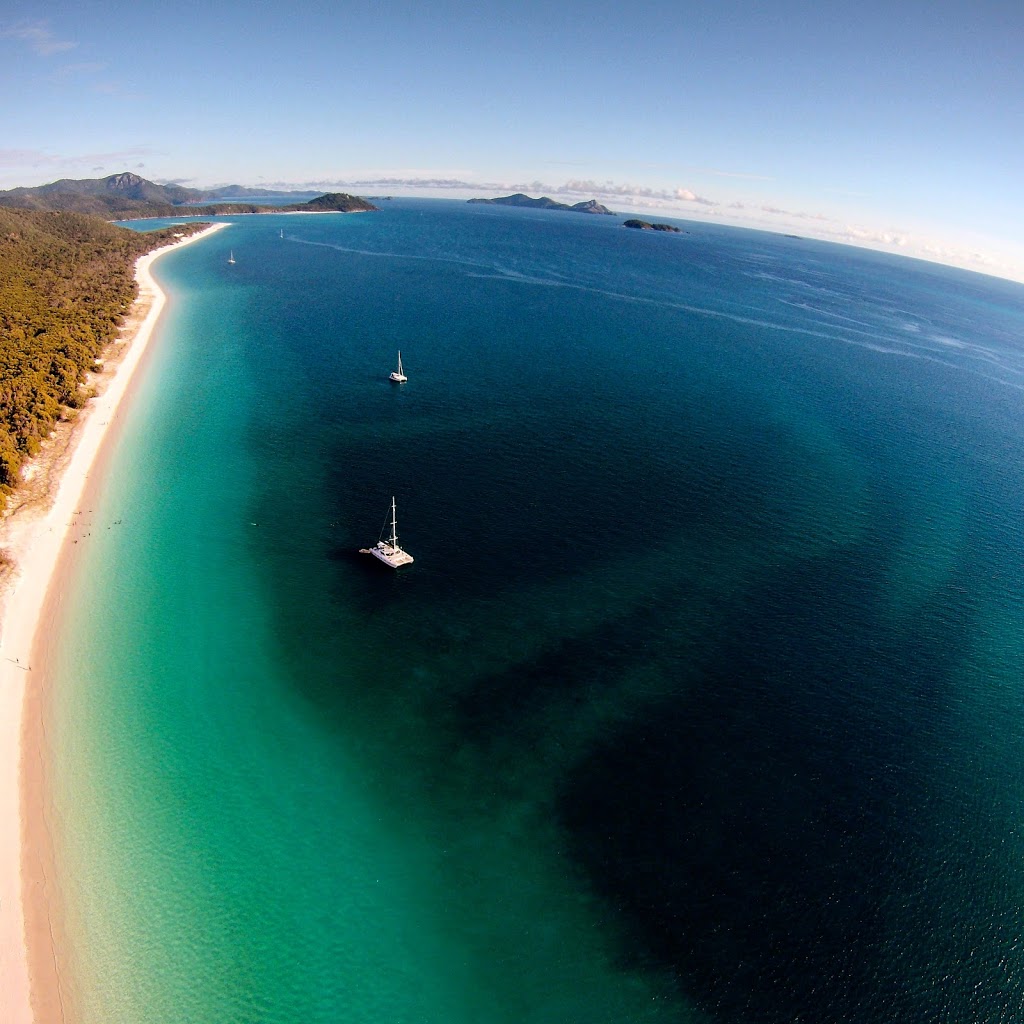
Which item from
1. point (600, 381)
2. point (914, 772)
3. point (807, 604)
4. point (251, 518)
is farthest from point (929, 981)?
point (600, 381)

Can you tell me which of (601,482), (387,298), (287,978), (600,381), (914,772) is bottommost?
(287,978)

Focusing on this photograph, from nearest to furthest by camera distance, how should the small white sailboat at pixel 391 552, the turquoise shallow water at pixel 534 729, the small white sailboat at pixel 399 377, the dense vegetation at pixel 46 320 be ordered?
1. the turquoise shallow water at pixel 534 729
2. the small white sailboat at pixel 391 552
3. the dense vegetation at pixel 46 320
4. the small white sailboat at pixel 399 377

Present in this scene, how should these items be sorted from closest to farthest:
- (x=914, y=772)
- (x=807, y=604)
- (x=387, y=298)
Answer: (x=914, y=772), (x=807, y=604), (x=387, y=298)

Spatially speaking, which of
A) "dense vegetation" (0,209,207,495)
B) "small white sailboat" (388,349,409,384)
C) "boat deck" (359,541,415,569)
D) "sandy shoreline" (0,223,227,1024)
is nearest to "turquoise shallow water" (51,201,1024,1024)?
"boat deck" (359,541,415,569)

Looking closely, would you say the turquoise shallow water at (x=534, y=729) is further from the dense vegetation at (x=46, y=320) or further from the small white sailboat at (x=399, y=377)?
the small white sailboat at (x=399, y=377)

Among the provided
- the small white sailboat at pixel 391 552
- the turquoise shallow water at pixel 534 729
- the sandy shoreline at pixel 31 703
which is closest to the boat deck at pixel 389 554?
the small white sailboat at pixel 391 552

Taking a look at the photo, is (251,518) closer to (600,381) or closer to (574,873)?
(574,873)

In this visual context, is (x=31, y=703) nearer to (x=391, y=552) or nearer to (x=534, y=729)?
(x=391, y=552)
